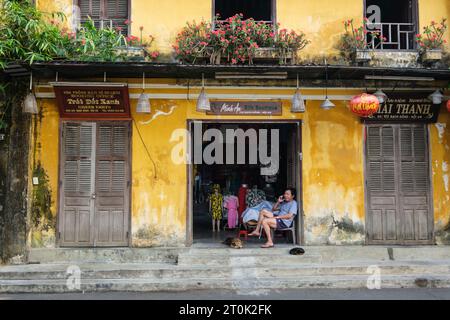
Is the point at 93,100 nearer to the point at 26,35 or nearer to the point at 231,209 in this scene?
the point at 26,35

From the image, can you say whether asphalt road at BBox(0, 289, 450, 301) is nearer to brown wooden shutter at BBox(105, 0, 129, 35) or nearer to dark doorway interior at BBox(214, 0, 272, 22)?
brown wooden shutter at BBox(105, 0, 129, 35)

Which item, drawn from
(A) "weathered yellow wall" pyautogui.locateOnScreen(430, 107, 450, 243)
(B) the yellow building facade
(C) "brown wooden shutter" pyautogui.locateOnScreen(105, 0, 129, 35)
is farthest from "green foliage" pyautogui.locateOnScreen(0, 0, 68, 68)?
(A) "weathered yellow wall" pyautogui.locateOnScreen(430, 107, 450, 243)

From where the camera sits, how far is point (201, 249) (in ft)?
25.7

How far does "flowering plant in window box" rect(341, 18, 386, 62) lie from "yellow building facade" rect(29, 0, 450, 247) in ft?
0.64

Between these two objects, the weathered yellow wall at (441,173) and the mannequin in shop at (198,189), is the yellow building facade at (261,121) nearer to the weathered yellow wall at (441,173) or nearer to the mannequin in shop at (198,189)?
the weathered yellow wall at (441,173)

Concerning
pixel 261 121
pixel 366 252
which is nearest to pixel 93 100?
pixel 261 121

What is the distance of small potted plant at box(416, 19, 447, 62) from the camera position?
7.92m

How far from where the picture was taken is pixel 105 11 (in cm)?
834

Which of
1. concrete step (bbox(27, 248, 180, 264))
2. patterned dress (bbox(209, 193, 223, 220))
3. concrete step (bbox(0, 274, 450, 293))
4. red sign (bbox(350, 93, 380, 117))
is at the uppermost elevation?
red sign (bbox(350, 93, 380, 117))

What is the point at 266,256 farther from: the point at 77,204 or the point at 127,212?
the point at 77,204

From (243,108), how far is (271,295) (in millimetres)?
3804

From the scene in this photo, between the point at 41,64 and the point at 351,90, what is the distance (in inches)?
243

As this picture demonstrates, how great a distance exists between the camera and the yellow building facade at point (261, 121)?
794 centimetres

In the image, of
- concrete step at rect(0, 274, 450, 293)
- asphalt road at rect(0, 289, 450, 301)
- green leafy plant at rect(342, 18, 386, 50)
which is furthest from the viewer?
green leafy plant at rect(342, 18, 386, 50)
